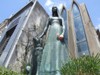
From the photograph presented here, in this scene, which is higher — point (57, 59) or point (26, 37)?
point (26, 37)

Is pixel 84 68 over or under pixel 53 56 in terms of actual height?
under

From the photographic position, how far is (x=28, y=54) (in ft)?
14.2

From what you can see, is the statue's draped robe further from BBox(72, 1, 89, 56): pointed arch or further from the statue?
BBox(72, 1, 89, 56): pointed arch

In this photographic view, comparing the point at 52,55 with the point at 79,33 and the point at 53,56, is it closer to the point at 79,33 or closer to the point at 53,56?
the point at 53,56

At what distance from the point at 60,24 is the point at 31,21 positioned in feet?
5.46

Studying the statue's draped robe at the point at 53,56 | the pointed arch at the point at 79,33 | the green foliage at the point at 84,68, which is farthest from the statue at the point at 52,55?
the pointed arch at the point at 79,33

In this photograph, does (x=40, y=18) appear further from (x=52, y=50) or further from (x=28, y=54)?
(x=52, y=50)

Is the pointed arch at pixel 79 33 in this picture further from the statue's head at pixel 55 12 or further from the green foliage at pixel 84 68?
the green foliage at pixel 84 68

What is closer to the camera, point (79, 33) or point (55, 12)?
point (55, 12)

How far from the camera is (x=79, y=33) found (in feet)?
26.6

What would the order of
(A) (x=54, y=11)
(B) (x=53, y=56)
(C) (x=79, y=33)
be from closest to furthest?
(B) (x=53, y=56) → (A) (x=54, y=11) → (C) (x=79, y=33)

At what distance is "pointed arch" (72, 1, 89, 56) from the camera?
284 inches

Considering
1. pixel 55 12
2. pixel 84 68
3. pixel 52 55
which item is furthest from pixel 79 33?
pixel 84 68

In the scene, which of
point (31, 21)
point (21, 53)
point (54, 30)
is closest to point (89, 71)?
point (54, 30)
